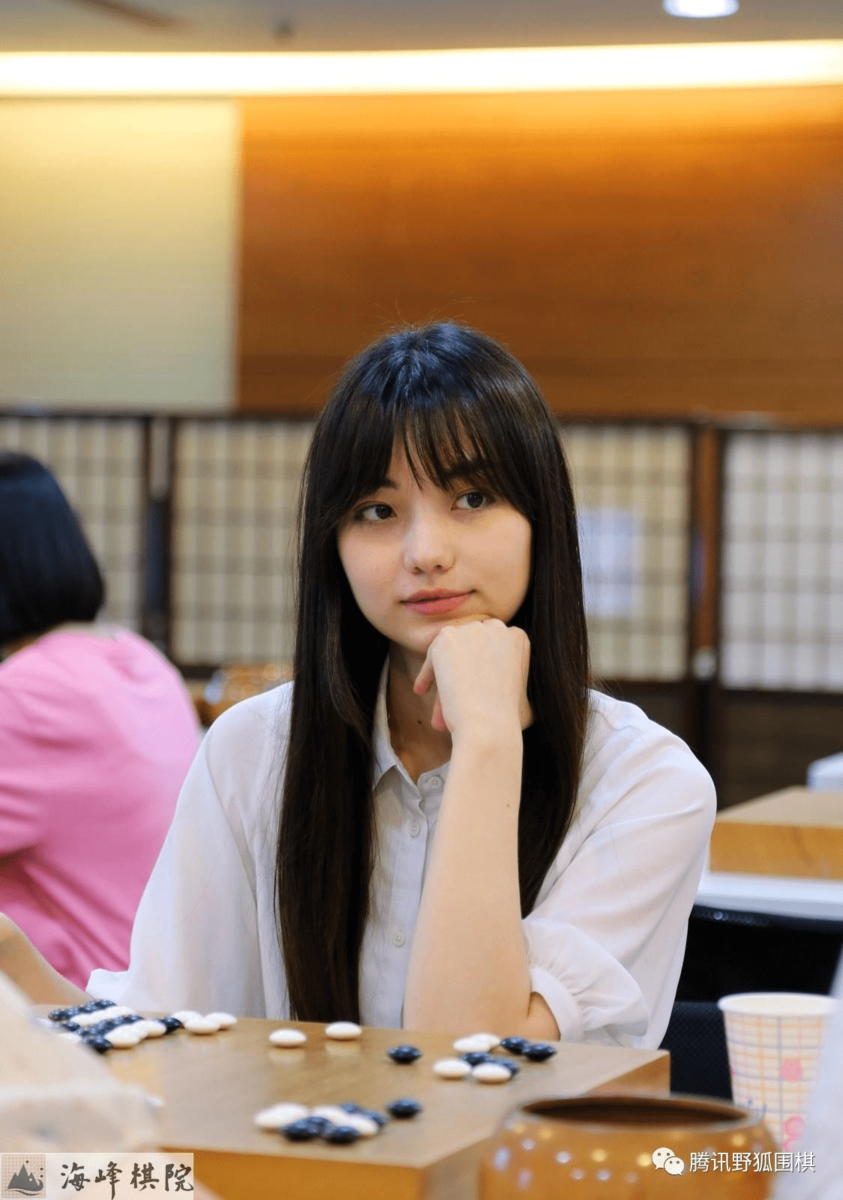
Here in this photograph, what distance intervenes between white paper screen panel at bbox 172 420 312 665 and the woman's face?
3774mm

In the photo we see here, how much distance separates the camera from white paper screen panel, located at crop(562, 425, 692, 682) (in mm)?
4902

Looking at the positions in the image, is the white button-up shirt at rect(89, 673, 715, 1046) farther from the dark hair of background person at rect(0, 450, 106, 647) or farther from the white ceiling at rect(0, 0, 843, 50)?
the white ceiling at rect(0, 0, 843, 50)

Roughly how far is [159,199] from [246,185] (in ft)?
1.09

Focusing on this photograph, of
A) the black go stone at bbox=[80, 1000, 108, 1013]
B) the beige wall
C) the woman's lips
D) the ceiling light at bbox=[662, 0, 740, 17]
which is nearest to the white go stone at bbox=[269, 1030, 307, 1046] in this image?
the black go stone at bbox=[80, 1000, 108, 1013]

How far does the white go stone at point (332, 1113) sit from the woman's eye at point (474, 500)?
0.70m

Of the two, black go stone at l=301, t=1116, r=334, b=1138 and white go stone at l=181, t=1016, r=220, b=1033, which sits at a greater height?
black go stone at l=301, t=1116, r=334, b=1138

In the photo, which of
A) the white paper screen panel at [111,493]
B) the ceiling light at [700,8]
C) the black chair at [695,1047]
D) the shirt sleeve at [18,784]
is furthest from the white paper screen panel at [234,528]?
the black chair at [695,1047]

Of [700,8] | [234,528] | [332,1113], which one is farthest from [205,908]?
[700,8]

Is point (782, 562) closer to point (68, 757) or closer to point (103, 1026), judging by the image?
point (68, 757)

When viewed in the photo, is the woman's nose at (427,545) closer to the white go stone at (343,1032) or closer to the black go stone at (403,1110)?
the white go stone at (343,1032)

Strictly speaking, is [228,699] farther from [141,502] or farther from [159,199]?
[159,199]

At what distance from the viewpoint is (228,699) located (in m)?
3.80

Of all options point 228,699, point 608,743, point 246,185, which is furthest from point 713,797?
point 246,185

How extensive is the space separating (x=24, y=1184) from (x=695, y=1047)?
990 mm
